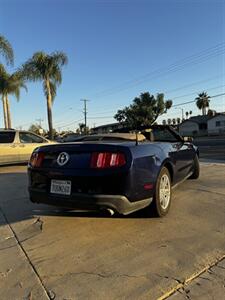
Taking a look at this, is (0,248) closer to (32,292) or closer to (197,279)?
(32,292)

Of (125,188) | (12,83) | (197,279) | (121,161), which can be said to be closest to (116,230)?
(125,188)

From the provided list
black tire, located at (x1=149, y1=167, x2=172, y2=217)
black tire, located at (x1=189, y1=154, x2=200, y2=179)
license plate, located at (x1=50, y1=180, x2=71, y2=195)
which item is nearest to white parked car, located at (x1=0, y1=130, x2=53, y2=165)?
black tire, located at (x1=189, y1=154, x2=200, y2=179)

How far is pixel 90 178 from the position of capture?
3920mm

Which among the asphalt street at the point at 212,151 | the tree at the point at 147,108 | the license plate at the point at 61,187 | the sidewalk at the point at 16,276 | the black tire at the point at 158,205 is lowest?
the asphalt street at the point at 212,151

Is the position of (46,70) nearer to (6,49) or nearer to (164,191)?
(6,49)

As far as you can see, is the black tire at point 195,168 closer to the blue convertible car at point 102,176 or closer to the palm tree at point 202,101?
the blue convertible car at point 102,176

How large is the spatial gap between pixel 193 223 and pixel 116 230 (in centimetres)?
103

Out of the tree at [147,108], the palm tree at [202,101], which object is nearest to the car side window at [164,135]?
the tree at [147,108]

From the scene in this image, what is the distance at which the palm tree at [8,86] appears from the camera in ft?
Result: 95.7

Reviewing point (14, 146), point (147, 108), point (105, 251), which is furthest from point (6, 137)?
point (147, 108)

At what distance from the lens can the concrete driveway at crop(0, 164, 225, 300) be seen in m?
2.80

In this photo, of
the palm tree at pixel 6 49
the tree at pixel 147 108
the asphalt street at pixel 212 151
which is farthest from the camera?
the tree at pixel 147 108

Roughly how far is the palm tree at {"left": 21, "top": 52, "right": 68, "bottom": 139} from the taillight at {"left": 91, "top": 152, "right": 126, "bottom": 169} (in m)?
25.3

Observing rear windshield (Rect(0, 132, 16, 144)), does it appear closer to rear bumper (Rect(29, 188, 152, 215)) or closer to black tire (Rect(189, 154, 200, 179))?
black tire (Rect(189, 154, 200, 179))
